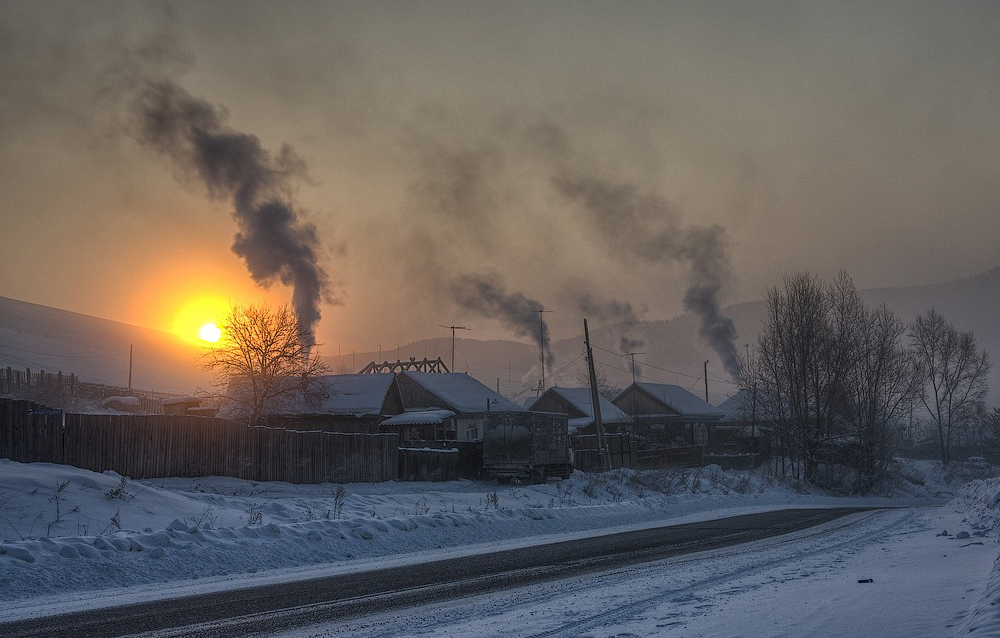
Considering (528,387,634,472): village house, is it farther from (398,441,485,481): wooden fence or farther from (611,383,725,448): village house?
(398,441,485,481): wooden fence

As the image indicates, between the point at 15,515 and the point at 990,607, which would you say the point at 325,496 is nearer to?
the point at 15,515

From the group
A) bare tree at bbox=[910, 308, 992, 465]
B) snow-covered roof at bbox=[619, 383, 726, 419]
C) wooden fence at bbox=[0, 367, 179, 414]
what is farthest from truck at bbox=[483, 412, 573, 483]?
bare tree at bbox=[910, 308, 992, 465]

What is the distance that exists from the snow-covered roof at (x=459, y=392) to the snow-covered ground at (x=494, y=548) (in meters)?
32.5

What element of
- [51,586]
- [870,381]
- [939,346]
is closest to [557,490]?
[51,586]

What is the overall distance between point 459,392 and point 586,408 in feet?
58.4

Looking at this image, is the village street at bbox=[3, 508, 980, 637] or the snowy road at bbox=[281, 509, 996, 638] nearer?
the snowy road at bbox=[281, 509, 996, 638]

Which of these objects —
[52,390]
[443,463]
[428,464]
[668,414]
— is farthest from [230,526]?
[668,414]

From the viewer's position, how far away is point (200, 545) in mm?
11859

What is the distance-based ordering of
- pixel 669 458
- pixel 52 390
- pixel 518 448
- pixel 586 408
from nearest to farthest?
1. pixel 518 448
2. pixel 669 458
3. pixel 52 390
4. pixel 586 408

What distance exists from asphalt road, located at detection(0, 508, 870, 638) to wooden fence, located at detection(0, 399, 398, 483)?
14.3 m

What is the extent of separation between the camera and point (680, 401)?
256 feet

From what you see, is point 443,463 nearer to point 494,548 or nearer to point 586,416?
point 494,548

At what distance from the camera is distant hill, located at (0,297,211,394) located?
132 metres

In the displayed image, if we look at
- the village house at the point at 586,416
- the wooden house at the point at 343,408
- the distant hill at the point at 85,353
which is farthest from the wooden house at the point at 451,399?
the distant hill at the point at 85,353
